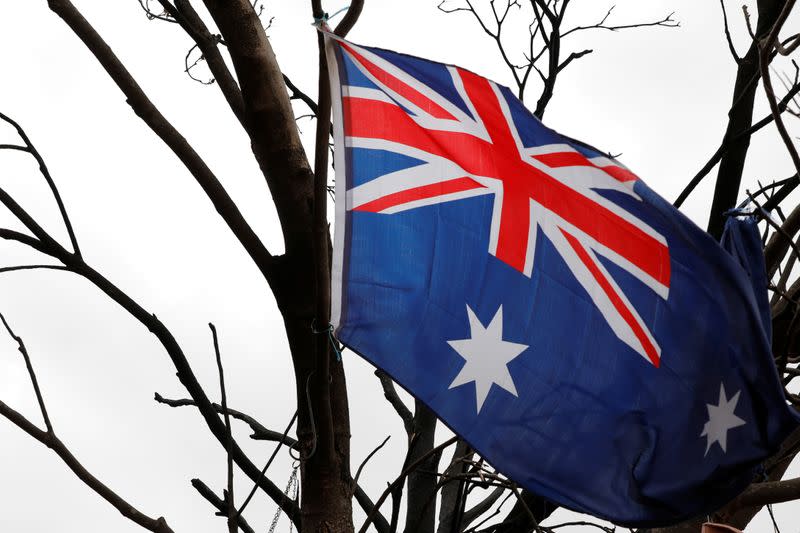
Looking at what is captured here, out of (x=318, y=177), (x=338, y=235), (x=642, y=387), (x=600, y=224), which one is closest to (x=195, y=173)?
(x=318, y=177)

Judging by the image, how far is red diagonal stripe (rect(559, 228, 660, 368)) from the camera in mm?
3020

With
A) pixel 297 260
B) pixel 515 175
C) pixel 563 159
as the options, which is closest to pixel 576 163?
pixel 563 159

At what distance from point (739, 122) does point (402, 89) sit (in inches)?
78.2

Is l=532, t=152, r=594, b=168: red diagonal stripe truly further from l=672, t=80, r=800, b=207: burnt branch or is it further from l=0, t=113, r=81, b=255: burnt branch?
l=0, t=113, r=81, b=255: burnt branch

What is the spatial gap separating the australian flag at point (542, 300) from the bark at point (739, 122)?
621 mm

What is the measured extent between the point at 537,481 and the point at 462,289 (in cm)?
63

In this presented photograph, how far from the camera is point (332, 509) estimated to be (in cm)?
302

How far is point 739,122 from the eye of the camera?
160 inches

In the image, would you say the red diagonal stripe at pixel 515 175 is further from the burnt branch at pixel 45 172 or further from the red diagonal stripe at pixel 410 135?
the burnt branch at pixel 45 172

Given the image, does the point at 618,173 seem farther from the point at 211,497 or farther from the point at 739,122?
the point at 211,497

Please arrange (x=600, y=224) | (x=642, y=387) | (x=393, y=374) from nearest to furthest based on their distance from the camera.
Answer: (x=393, y=374)
(x=642, y=387)
(x=600, y=224)

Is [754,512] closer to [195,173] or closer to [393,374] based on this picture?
[393,374]

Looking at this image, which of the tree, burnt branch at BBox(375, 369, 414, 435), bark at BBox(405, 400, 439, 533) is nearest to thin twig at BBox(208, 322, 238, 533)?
the tree

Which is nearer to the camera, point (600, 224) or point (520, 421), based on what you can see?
point (520, 421)
